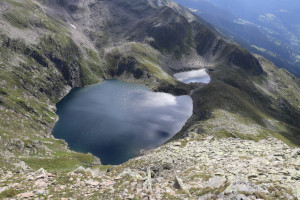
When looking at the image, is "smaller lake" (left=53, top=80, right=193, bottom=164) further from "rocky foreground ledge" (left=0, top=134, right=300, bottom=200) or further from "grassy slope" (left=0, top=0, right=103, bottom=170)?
"rocky foreground ledge" (left=0, top=134, right=300, bottom=200)

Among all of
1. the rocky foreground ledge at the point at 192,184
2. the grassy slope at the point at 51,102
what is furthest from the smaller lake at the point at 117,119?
the rocky foreground ledge at the point at 192,184

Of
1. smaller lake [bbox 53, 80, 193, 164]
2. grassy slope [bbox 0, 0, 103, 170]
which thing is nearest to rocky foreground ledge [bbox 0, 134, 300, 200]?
grassy slope [bbox 0, 0, 103, 170]

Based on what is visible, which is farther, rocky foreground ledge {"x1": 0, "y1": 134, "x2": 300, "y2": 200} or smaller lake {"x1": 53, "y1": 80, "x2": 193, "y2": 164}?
smaller lake {"x1": 53, "y1": 80, "x2": 193, "y2": 164}

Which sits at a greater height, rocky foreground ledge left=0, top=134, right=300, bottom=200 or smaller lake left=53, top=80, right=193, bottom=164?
rocky foreground ledge left=0, top=134, right=300, bottom=200

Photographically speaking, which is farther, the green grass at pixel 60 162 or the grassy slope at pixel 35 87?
the grassy slope at pixel 35 87

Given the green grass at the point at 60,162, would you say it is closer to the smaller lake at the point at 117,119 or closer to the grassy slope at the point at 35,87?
the grassy slope at the point at 35,87

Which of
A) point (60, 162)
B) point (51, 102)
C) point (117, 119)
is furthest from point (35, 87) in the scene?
point (60, 162)

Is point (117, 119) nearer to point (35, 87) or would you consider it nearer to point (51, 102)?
point (51, 102)

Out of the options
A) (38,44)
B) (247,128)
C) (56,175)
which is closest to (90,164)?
(56,175)
